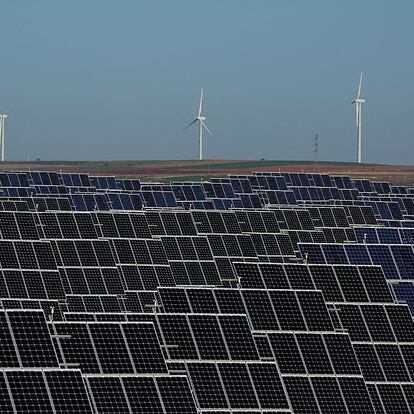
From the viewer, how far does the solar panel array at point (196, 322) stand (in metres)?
16.5

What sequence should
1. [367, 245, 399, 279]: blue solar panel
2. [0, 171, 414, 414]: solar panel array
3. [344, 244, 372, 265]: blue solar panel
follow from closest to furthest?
[0, 171, 414, 414]: solar panel array → [367, 245, 399, 279]: blue solar panel → [344, 244, 372, 265]: blue solar panel

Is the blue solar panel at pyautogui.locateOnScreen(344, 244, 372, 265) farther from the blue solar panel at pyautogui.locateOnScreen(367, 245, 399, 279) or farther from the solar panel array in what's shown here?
the blue solar panel at pyautogui.locateOnScreen(367, 245, 399, 279)

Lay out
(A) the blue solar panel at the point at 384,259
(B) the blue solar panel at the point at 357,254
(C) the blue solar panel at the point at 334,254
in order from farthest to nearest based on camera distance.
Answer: (B) the blue solar panel at the point at 357,254
(A) the blue solar panel at the point at 384,259
(C) the blue solar panel at the point at 334,254

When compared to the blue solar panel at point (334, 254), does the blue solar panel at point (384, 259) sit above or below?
below

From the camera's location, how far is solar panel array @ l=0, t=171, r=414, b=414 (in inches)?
650

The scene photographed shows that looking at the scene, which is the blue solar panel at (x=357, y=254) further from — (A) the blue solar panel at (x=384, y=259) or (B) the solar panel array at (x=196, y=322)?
(A) the blue solar panel at (x=384, y=259)

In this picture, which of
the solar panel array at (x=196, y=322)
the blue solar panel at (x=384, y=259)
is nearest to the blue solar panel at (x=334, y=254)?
the solar panel array at (x=196, y=322)

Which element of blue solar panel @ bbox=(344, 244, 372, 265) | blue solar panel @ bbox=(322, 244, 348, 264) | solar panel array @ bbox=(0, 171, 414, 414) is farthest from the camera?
blue solar panel @ bbox=(344, 244, 372, 265)

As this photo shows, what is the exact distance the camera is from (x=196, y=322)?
19828 millimetres

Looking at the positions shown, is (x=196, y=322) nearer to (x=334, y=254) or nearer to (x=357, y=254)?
(x=334, y=254)

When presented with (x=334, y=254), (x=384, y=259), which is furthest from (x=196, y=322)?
(x=384, y=259)

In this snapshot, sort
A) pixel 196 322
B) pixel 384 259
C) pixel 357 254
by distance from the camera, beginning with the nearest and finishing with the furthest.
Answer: pixel 196 322 → pixel 357 254 → pixel 384 259

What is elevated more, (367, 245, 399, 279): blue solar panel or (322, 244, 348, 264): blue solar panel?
(322, 244, 348, 264): blue solar panel

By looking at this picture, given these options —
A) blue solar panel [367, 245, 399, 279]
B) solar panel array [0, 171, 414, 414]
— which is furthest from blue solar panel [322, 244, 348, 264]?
blue solar panel [367, 245, 399, 279]
